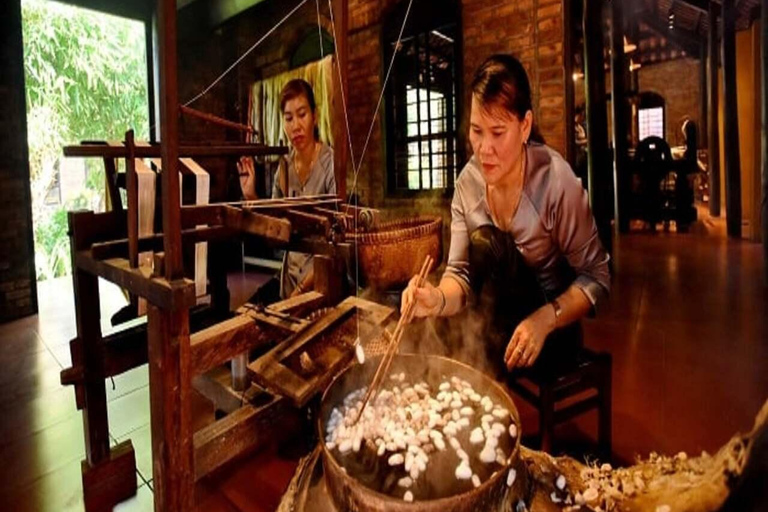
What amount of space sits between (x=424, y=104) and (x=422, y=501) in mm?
4378

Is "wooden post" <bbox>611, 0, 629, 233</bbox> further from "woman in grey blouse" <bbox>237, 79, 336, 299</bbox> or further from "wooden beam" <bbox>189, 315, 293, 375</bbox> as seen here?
"wooden beam" <bbox>189, 315, 293, 375</bbox>

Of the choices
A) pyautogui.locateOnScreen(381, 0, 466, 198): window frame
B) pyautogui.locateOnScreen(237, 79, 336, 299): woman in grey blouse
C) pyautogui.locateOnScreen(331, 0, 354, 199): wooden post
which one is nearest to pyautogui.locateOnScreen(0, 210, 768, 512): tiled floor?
pyautogui.locateOnScreen(237, 79, 336, 299): woman in grey blouse

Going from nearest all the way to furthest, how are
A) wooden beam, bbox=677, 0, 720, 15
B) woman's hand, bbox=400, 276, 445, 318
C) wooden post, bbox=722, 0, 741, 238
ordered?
woman's hand, bbox=400, 276, 445, 318 < wooden post, bbox=722, 0, 741, 238 < wooden beam, bbox=677, 0, 720, 15

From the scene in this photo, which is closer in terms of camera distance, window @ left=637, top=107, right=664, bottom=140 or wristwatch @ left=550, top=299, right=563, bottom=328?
wristwatch @ left=550, top=299, right=563, bottom=328

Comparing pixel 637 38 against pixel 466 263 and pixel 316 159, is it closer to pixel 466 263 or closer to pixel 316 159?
pixel 316 159

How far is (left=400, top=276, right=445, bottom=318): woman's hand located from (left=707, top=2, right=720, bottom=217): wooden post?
914 centimetres

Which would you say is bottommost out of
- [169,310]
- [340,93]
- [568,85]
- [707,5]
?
[169,310]

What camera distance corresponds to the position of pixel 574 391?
1.88 metres

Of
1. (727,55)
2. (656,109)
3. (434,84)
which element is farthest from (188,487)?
(656,109)

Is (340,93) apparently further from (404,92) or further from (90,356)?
(404,92)

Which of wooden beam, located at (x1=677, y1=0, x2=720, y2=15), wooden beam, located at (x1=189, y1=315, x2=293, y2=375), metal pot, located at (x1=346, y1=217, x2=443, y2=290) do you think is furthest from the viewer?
wooden beam, located at (x1=677, y1=0, x2=720, y2=15)

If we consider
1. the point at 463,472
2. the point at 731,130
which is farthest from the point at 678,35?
the point at 463,472

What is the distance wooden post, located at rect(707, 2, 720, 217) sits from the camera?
845 centimetres

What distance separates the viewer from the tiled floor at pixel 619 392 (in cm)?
207
